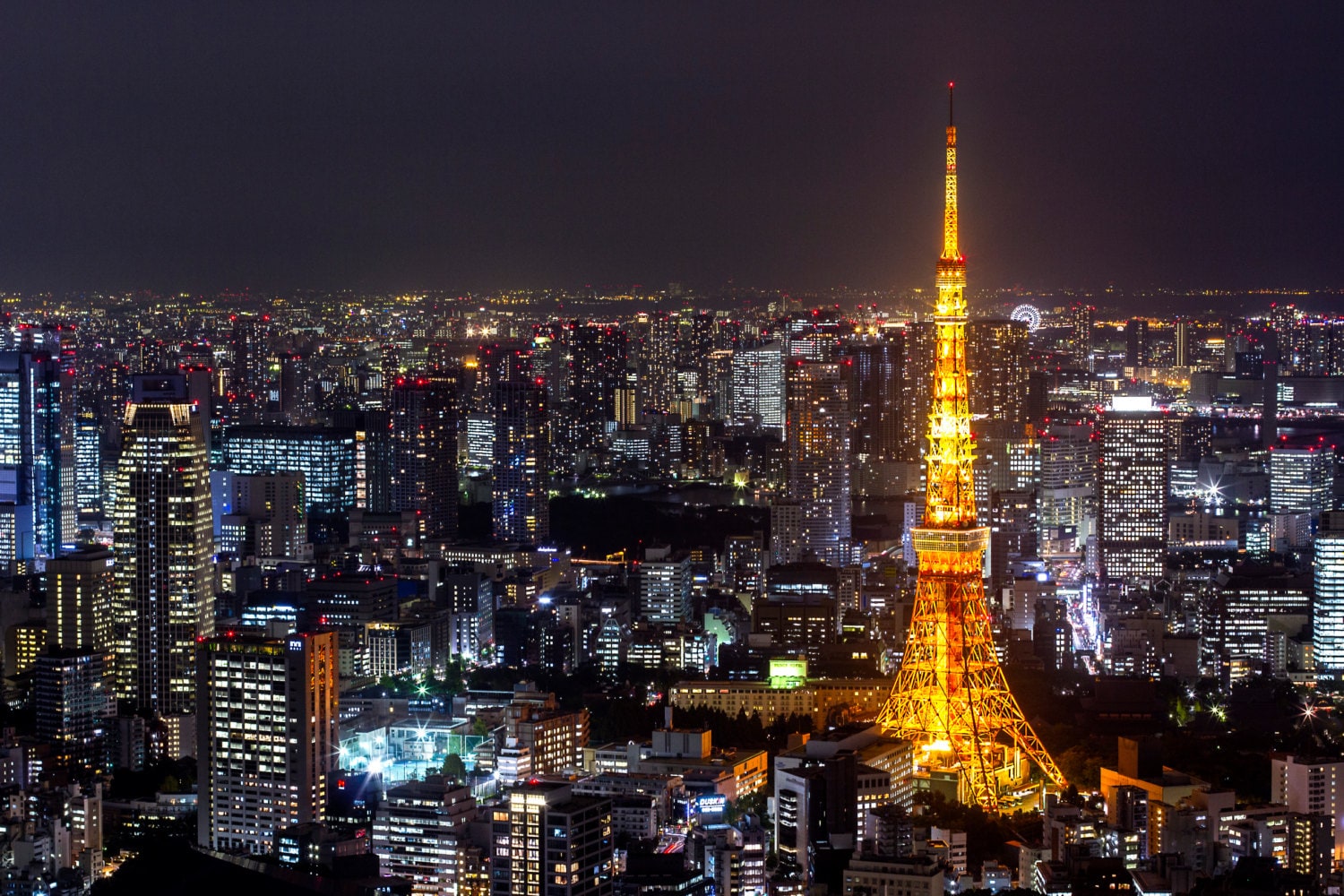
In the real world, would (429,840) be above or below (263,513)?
below

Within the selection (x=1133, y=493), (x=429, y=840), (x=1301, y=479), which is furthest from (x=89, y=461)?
(x=429, y=840)

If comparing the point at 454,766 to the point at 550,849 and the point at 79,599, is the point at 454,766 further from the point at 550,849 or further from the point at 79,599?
the point at 79,599

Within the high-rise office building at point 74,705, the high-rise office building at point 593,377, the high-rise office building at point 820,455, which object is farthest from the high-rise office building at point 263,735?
the high-rise office building at point 593,377

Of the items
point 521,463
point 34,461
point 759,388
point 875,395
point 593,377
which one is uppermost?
point 593,377

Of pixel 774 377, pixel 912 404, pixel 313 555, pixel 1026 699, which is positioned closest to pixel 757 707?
pixel 1026 699

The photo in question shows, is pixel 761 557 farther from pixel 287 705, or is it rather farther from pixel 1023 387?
pixel 287 705

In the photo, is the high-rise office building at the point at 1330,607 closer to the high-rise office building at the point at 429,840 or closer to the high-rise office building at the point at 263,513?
the high-rise office building at the point at 429,840
